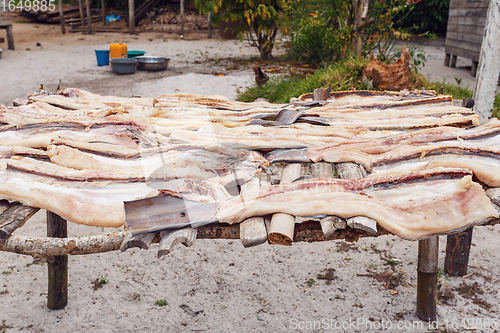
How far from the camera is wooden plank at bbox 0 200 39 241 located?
179cm

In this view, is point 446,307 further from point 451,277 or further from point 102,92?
A: point 102,92

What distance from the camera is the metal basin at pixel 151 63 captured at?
388 inches

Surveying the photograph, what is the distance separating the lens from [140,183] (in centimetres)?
211

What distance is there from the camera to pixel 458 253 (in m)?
3.51

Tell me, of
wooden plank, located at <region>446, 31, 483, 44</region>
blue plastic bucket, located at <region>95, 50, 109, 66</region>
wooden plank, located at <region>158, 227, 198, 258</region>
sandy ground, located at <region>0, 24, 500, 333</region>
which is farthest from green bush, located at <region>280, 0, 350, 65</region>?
wooden plank, located at <region>158, 227, 198, 258</region>

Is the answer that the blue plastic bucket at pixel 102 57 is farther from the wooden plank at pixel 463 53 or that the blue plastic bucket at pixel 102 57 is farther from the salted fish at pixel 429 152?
the salted fish at pixel 429 152

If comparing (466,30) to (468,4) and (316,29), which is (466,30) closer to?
(468,4)

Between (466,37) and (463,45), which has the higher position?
(466,37)

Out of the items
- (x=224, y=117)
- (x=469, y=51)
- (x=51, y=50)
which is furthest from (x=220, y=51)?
(x=224, y=117)

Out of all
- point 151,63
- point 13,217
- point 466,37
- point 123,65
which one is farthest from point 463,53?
point 13,217

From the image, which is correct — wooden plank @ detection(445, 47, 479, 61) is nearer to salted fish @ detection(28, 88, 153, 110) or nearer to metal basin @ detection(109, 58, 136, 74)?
metal basin @ detection(109, 58, 136, 74)

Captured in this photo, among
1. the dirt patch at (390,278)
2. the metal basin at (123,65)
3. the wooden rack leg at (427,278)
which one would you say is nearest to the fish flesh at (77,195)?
the wooden rack leg at (427,278)

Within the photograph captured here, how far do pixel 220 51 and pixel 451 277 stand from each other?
10556mm

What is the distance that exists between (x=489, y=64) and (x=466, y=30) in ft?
21.2
